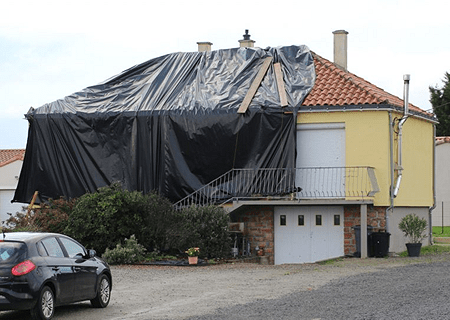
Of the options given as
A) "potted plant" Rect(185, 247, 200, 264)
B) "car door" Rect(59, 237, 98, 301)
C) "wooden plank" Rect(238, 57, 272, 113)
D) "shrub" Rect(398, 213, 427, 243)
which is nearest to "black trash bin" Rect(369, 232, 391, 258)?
"shrub" Rect(398, 213, 427, 243)

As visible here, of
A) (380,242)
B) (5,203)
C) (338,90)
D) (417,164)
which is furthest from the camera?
(5,203)

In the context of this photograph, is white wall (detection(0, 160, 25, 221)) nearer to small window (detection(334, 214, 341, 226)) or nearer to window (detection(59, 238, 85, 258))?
small window (detection(334, 214, 341, 226))

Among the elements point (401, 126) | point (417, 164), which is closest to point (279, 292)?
point (401, 126)

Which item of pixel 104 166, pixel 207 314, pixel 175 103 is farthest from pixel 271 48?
pixel 207 314

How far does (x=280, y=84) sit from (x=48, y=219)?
897cm

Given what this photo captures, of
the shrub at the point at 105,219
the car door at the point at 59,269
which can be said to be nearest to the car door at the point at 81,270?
the car door at the point at 59,269

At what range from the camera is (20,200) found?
3303cm

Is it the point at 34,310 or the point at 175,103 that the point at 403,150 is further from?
the point at 34,310

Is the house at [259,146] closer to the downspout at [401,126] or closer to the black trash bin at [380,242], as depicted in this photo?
the downspout at [401,126]

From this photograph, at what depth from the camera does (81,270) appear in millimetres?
15156

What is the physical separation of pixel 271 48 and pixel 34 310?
67.5ft

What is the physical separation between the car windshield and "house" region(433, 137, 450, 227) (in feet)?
121

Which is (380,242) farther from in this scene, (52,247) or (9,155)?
(9,155)

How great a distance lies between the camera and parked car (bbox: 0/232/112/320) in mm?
13367
